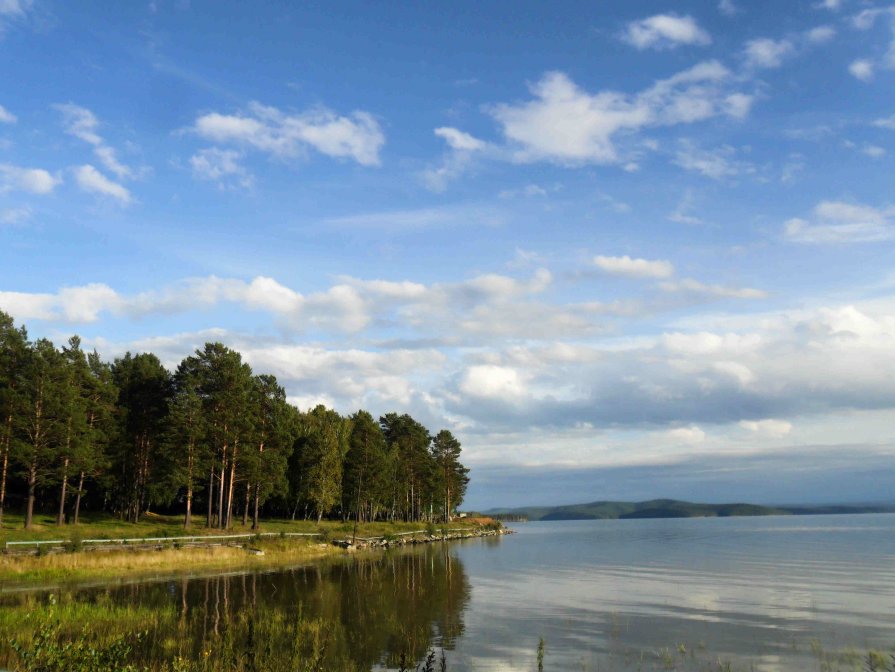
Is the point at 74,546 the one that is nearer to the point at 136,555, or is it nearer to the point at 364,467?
the point at 136,555

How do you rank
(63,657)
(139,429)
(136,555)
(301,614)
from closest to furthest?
(63,657), (301,614), (136,555), (139,429)

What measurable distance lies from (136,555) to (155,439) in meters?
32.1

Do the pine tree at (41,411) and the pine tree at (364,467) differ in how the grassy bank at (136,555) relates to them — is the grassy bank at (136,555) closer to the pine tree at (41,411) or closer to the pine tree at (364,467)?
the pine tree at (41,411)

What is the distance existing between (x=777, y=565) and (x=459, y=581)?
1277 inches

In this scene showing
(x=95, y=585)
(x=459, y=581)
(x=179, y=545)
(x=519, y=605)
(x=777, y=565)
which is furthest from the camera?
(x=777, y=565)

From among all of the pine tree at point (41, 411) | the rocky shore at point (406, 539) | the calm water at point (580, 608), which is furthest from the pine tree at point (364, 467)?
the pine tree at point (41, 411)

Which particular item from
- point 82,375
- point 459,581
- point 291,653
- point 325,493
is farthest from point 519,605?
point 325,493

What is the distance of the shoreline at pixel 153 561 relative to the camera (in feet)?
142

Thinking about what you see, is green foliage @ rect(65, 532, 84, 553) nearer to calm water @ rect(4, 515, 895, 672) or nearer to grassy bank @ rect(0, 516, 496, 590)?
grassy bank @ rect(0, 516, 496, 590)

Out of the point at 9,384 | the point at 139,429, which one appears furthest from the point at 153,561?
the point at 139,429

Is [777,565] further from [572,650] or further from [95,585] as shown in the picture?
[95,585]

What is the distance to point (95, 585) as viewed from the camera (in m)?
41.8

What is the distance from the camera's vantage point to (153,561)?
5319 centimetres

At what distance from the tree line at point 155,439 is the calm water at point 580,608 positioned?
76.9 feet
